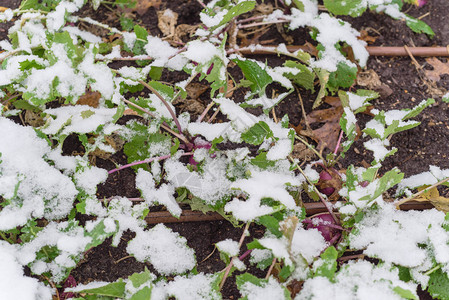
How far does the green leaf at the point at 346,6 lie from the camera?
1.66 meters

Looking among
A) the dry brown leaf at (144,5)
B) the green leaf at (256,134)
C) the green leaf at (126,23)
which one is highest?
the dry brown leaf at (144,5)

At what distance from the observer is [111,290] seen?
108cm

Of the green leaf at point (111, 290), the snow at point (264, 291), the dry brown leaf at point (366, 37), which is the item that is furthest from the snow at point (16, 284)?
the dry brown leaf at point (366, 37)

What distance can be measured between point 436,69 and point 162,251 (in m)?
1.39

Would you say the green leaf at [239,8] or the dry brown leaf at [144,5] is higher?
the green leaf at [239,8]

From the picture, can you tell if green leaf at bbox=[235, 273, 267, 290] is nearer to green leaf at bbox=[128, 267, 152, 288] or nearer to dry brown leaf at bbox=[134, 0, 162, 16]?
green leaf at bbox=[128, 267, 152, 288]

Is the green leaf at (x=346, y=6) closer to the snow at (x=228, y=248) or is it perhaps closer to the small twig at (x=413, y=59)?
the small twig at (x=413, y=59)

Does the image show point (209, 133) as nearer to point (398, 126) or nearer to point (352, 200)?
point (352, 200)

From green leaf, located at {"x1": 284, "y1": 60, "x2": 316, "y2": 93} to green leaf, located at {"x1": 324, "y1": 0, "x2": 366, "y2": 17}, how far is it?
266 mm

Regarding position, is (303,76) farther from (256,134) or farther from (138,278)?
(138,278)

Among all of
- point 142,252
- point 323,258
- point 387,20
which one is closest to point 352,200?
point 323,258

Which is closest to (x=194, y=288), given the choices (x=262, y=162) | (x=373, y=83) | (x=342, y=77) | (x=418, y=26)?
(x=262, y=162)

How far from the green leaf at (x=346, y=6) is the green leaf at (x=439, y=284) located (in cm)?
99

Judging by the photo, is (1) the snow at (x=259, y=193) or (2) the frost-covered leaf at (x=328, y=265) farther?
(1) the snow at (x=259, y=193)
